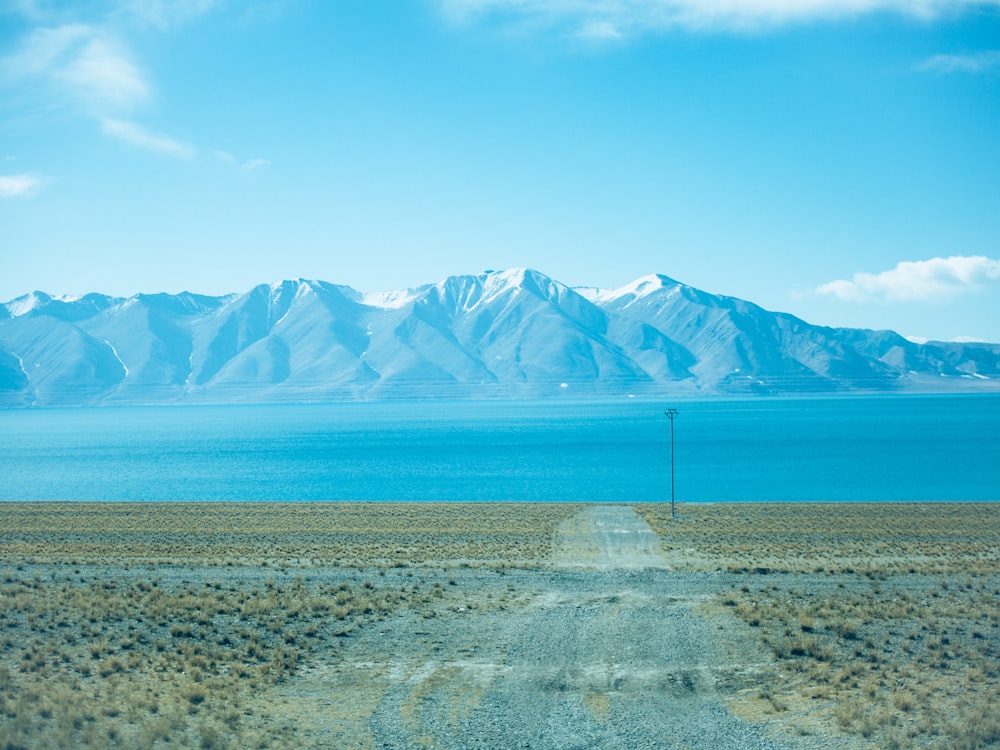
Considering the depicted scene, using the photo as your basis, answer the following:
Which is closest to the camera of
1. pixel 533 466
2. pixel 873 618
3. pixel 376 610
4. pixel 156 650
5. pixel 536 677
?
pixel 536 677

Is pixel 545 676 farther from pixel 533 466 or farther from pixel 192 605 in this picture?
pixel 533 466

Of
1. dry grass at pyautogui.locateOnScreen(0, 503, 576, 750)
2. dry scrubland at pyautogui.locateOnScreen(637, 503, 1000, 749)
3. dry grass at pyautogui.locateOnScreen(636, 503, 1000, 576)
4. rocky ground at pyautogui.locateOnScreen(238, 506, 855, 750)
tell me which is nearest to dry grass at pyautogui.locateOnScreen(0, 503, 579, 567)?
dry grass at pyautogui.locateOnScreen(0, 503, 576, 750)

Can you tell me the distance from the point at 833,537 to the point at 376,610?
2305cm

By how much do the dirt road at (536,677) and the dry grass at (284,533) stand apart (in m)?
7.85

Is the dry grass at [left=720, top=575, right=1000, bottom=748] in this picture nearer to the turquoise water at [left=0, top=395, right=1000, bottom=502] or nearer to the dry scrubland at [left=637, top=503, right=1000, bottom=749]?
the dry scrubland at [left=637, top=503, right=1000, bottom=749]

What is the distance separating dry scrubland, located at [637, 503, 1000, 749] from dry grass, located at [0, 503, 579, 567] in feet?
24.6

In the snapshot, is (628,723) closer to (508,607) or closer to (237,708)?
(237,708)

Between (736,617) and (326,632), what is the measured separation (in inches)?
395

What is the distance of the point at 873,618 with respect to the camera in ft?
68.7

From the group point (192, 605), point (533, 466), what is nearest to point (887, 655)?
point (192, 605)

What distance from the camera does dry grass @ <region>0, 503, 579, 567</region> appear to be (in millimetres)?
32344

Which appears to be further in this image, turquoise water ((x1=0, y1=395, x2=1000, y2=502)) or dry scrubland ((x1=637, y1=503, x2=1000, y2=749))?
turquoise water ((x1=0, y1=395, x2=1000, y2=502))

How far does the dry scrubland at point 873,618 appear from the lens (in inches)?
570

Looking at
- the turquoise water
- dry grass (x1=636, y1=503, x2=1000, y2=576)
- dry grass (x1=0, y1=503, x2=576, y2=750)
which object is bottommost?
the turquoise water
